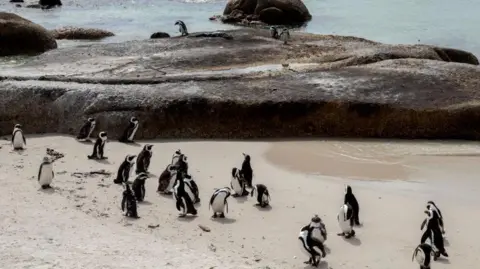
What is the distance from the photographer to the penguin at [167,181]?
11.9 metres

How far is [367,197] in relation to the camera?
11930mm

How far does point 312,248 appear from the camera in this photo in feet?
29.4

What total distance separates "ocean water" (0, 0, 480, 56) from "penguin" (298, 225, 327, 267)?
22421 millimetres

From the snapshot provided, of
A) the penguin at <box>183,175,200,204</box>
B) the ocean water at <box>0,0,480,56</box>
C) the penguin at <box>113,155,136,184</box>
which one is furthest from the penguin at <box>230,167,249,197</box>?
the ocean water at <box>0,0,480,56</box>

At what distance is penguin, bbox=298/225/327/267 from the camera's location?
898cm

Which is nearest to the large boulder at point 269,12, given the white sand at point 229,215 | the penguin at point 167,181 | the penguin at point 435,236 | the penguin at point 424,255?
the white sand at point 229,215

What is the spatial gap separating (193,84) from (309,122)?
2742mm

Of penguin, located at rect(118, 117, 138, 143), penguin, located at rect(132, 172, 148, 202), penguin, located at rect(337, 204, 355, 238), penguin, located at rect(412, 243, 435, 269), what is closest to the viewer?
penguin, located at rect(412, 243, 435, 269)

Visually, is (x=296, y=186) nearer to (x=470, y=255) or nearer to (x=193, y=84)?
(x=470, y=255)

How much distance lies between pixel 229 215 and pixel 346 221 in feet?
5.92

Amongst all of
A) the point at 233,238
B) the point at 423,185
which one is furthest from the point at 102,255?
the point at 423,185

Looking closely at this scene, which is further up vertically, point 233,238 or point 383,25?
point 383,25

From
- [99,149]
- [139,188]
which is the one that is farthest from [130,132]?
[139,188]

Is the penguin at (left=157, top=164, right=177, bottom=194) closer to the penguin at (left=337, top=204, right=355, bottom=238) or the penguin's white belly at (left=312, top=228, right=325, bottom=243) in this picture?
the penguin at (left=337, top=204, right=355, bottom=238)
